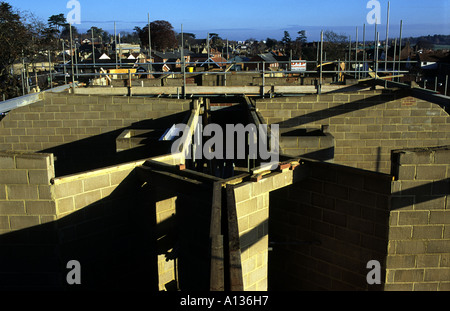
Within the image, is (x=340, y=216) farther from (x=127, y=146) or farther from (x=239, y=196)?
(x=127, y=146)

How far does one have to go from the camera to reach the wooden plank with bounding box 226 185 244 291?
15.4ft

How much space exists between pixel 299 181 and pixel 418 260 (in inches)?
94.4

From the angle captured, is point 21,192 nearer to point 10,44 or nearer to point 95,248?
point 95,248

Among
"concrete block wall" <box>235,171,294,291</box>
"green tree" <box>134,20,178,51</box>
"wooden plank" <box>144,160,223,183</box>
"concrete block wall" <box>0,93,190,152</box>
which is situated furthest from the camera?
"green tree" <box>134,20,178,51</box>

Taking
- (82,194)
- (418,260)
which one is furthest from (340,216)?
(82,194)

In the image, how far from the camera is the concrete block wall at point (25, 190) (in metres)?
7.61

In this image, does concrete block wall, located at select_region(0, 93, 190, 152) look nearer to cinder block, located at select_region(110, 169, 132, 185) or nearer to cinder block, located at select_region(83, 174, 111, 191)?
cinder block, located at select_region(110, 169, 132, 185)

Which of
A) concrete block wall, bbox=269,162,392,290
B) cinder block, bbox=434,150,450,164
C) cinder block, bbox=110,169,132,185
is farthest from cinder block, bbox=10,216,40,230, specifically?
cinder block, bbox=434,150,450,164

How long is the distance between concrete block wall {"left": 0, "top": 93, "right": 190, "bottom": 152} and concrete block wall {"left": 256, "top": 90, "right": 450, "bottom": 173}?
3.32 metres

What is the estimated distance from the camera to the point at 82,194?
7.89m

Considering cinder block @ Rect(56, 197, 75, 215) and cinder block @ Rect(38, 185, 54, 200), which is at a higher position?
cinder block @ Rect(38, 185, 54, 200)

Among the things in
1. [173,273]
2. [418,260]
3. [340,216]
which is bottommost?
[173,273]

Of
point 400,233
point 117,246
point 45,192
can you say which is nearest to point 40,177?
point 45,192

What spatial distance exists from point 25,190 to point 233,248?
428cm
